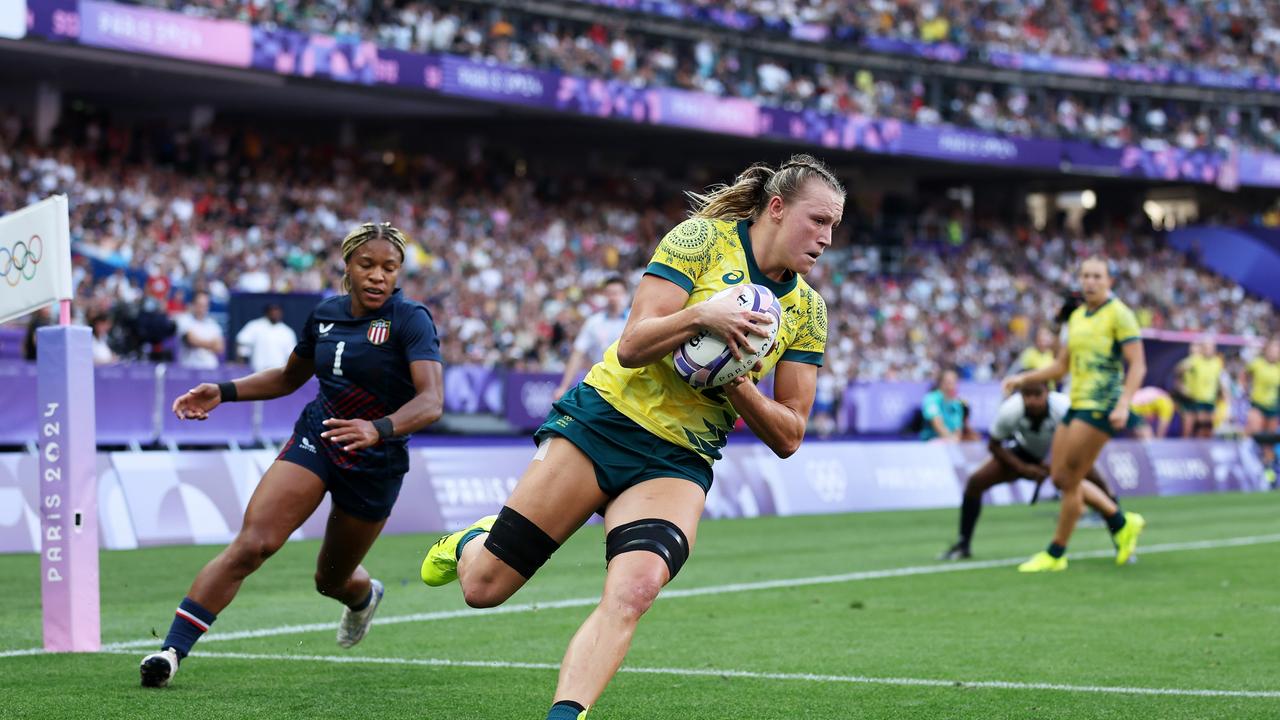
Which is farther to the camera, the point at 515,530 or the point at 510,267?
the point at 510,267

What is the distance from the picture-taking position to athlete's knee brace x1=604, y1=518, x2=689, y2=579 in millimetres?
5301

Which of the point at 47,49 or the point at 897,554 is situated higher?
the point at 47,49

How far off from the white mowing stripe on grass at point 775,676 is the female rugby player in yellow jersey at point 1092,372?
17.9ft

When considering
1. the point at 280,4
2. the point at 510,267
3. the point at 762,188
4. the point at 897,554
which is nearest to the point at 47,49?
the point at 280,4

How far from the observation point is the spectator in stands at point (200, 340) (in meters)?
19.9

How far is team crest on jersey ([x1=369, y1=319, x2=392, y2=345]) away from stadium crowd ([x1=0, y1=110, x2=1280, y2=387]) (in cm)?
1352

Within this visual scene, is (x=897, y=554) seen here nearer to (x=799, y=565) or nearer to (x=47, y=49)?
(x=799, y=565)

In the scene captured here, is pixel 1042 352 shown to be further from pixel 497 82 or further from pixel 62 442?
pixel 497 82

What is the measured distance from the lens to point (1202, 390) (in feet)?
96.2

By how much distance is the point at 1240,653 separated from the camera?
8.77 metres

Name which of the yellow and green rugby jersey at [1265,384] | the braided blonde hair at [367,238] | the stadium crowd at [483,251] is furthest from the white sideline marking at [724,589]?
the yellow and green rugby jersey at [1265,384]

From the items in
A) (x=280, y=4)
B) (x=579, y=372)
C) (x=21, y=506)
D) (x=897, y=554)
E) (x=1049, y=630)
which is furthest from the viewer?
(x=280, y=4)

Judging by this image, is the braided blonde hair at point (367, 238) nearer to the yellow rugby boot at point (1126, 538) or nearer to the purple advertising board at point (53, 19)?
the yellow rugby boot at point (1126, 538)

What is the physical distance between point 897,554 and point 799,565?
1.47m
